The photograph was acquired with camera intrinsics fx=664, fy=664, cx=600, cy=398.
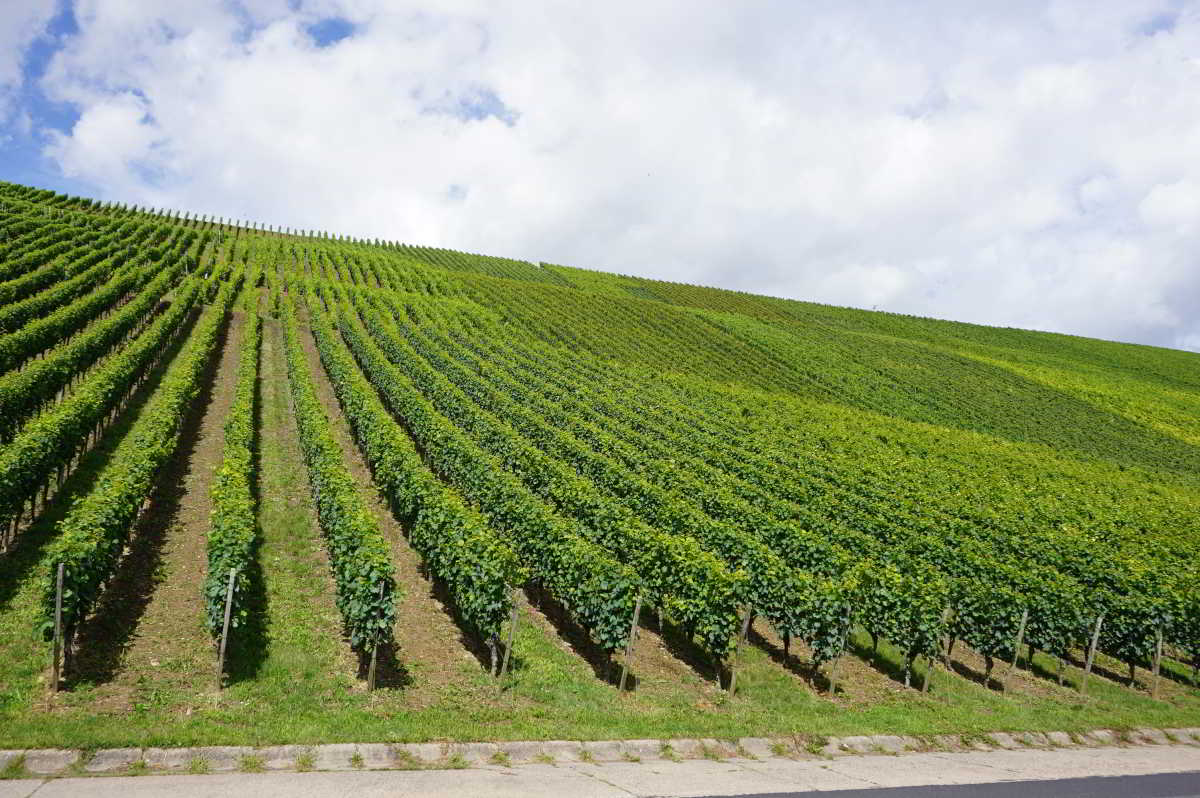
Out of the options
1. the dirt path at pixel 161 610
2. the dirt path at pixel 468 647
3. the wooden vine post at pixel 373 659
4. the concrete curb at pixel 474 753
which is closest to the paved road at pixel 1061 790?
the concrete curb at pixel 474 753

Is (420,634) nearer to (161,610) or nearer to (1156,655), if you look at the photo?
(161,610)

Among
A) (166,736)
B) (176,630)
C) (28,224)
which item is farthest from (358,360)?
(28,224)

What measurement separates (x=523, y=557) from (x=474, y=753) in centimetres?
899

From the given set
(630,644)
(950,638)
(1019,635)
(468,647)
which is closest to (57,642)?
(468,647)

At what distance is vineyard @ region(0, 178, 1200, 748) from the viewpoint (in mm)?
13438

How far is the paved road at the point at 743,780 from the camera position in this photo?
31.1 feet

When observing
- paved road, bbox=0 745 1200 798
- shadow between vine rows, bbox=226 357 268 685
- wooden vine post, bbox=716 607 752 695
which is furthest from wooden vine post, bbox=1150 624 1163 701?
shadow between vine rows, bbox=226 357 268 685

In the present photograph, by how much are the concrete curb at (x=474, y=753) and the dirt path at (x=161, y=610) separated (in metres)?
2.29

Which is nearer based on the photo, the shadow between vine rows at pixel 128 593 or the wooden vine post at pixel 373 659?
the shadow between vine rows at pixel 128 593

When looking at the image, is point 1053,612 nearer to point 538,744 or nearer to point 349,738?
point 538,744

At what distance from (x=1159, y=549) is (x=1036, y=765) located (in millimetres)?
20066

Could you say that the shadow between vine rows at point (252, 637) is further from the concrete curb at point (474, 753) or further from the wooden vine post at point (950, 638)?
the wooden vine post at point (950, 638)

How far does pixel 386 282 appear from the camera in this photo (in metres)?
87.1

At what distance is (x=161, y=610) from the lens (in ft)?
51.7
